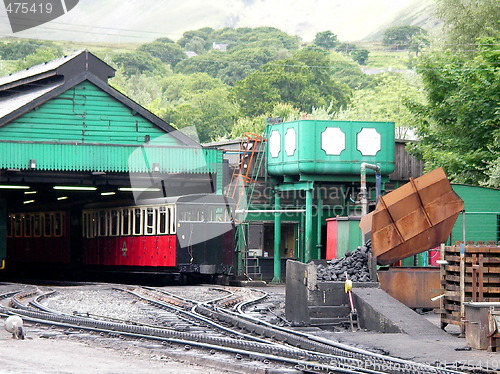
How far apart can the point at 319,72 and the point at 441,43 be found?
203 ft

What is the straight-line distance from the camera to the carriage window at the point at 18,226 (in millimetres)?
45656

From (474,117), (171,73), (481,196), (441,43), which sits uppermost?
(171,73)

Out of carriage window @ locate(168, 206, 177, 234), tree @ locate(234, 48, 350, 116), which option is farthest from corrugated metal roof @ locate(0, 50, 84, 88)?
tree @ locate(234, 48, 350, 116)

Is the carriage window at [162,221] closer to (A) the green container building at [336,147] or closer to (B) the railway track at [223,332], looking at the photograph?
(B) the railway track at [223,332]

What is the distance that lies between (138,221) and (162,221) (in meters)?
1.87

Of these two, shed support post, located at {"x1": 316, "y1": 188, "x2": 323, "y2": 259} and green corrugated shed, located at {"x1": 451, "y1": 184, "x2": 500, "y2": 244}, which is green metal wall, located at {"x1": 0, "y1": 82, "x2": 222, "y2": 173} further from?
green corrugated shed, located at {"x1": 451, "y1": 184, "x2": 500, "y2": 244}

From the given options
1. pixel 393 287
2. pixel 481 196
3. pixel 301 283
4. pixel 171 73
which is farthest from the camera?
pixel 171 73

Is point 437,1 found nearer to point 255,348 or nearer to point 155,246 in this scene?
point 155,246

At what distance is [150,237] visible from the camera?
105ft

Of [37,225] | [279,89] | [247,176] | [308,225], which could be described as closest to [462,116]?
[308,225]

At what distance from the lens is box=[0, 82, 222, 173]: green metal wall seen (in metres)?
31.6

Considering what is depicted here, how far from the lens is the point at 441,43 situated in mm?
49375

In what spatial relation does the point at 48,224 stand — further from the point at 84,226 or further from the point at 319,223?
the point at 319,223

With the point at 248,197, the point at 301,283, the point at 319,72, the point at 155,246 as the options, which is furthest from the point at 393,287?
the point at 319,72
